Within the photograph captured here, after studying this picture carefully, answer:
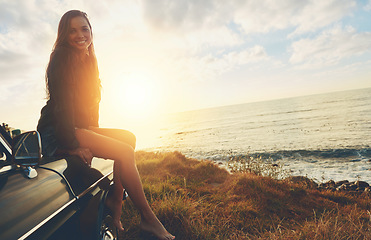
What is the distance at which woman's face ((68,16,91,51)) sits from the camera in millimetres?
2281

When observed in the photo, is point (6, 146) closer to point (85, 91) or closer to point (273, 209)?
point (85, 91)

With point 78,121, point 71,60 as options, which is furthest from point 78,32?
point 78,121

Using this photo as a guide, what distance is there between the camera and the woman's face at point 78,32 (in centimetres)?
228

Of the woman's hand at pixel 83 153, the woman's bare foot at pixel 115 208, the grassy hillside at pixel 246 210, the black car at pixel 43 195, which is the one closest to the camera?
the black car at pixel 43 195

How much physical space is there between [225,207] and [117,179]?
2978 millimetres

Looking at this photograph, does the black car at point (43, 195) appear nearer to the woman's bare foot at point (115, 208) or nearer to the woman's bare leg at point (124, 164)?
the woman's bare leg at point (124, 164)

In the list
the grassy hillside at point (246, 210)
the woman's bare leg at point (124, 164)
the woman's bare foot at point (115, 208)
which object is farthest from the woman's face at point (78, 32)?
the grassy hillside at point (246, 210)

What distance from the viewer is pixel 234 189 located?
602 cm

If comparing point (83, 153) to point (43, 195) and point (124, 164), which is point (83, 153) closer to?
point (124, 164)

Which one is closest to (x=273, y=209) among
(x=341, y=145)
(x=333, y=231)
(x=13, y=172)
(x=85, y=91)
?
(x=333, y=231)

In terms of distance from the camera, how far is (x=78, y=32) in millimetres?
2307

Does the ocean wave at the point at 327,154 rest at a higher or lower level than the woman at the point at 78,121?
lower

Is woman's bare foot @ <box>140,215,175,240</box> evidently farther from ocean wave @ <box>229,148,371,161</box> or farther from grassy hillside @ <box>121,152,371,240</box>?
ocean wave @ <box>229,148,371,161</box>

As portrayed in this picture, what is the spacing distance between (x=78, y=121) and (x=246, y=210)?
3702mm
